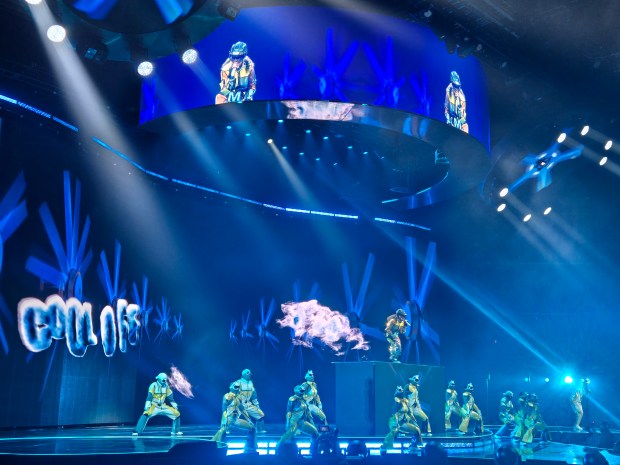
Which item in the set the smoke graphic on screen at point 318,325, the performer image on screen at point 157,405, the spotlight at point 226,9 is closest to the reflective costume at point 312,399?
the performer image on screen at point 157,405

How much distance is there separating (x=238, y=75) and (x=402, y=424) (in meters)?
7.32

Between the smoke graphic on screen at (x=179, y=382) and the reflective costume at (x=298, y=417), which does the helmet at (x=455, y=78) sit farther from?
the smoke graphic on screen at (x=179, y=382)

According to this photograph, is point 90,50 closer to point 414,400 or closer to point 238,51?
point 238,51

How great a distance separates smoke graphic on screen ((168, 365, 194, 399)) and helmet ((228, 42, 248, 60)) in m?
10.3

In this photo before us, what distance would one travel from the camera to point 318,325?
2120 centimetres

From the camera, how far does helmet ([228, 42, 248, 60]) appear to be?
1059 cm

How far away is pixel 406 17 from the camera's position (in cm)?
1178

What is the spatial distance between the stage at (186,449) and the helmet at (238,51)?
6087 millimetres

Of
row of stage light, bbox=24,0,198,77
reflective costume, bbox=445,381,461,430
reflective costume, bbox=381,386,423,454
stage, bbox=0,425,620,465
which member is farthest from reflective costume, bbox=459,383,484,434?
row of stage light, bbox=24,0,198,77

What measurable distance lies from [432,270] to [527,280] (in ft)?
11.3

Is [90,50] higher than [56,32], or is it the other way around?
[56,32]

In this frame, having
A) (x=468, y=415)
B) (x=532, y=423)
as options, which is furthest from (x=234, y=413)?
(x=468, y=415)

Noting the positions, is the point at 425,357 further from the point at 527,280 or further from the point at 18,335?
the point at 18,335

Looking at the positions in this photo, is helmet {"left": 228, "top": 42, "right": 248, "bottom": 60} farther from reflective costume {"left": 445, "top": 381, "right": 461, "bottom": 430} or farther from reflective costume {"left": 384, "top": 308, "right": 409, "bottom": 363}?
reflective costume {"left": 445, "top": 381, "right": 461, "bottom": 430}
